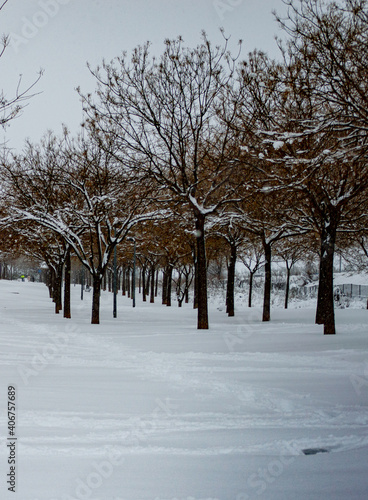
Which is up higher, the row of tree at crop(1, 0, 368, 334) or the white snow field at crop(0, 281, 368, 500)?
the row of tree at crop(1, 0, 368, 334)

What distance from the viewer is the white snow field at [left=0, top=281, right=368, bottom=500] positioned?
351 cm

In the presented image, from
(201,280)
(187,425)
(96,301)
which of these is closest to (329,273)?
(201,280)

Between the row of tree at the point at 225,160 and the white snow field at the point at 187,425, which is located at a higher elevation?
the row of tree at the point at 225,160

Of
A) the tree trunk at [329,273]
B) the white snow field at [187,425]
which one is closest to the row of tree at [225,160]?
the tree trunk at [329,273]

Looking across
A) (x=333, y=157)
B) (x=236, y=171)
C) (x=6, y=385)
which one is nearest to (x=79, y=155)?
(x=236, y=171)

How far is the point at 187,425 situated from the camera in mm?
4883

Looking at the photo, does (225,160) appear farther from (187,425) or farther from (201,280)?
(187,425)

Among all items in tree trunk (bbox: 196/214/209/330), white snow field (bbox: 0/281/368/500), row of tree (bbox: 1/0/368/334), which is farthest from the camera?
tree trunk (bbox: 196/214/209/330)

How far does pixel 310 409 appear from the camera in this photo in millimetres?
5480

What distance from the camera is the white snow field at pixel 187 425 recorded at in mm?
3506

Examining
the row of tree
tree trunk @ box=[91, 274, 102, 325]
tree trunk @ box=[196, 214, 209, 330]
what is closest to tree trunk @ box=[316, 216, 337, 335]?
the row of tree

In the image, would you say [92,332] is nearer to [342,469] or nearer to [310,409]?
[310,409]

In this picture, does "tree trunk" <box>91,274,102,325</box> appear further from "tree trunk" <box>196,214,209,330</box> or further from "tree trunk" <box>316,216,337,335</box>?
"tree trunk" <box>316,216,337,335</box>

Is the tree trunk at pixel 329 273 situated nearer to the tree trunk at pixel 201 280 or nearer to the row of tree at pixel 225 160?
the row of tree at pixel 225 160
